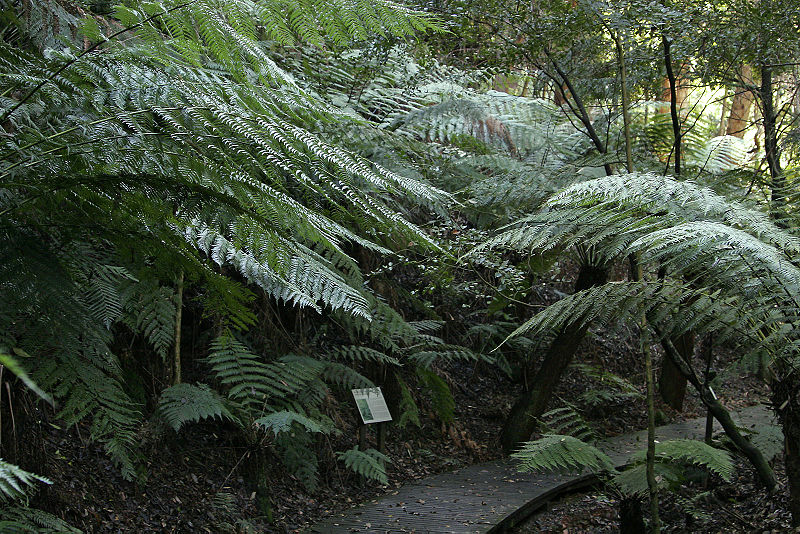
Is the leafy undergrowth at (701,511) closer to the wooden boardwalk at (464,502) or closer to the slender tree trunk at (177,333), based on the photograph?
the wooden boardwalk at (464,502)

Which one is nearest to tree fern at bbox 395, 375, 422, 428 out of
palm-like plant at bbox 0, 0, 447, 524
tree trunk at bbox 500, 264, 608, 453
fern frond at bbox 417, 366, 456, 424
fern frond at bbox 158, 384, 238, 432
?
fern frond at bbox 417, 366, 456, 424

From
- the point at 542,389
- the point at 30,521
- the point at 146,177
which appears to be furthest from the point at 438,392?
the point at 146,177

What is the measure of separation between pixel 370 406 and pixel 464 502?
3.21 feet

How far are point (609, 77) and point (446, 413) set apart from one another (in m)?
2.96

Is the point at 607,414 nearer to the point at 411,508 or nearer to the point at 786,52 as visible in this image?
the point at 411,508

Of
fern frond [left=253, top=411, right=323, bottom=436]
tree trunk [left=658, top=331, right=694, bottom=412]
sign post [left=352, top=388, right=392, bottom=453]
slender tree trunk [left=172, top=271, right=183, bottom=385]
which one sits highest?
slender tree trunk [left=172, top=271, right=183, bottom=385]

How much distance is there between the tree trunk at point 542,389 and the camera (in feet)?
19.6

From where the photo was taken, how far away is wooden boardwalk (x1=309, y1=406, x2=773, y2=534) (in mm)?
4160

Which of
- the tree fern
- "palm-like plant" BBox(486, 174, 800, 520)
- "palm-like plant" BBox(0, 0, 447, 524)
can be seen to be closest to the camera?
"palm-like plant" BBox(0, 0, 447, 524)

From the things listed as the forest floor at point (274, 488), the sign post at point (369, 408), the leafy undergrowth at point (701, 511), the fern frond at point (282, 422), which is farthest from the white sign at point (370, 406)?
the leafy undergrowth at point (701, 511)

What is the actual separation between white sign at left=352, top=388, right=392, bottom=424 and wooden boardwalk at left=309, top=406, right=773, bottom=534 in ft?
1.83

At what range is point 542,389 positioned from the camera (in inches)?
239

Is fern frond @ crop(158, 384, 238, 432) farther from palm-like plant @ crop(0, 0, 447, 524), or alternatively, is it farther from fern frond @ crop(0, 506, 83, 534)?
palm-like plant @ crop(0, 0, 447, 524)

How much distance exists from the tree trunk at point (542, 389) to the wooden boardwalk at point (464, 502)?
11.8 inches
